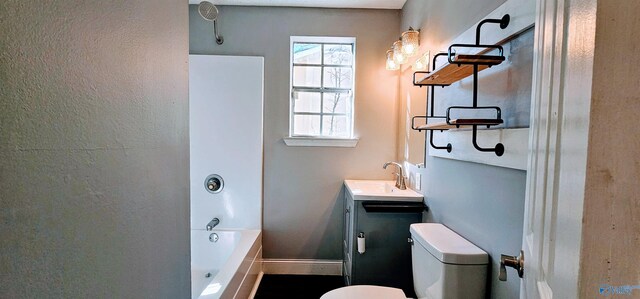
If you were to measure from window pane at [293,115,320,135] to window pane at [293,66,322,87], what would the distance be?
314mm

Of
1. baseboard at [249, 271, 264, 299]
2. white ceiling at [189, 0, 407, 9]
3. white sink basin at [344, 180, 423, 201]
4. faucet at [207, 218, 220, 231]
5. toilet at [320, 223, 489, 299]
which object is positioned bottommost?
baseboard at [249, 271, 264, 299]

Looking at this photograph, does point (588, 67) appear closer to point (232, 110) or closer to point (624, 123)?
point (624, 123)

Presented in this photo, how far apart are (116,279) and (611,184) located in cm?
90

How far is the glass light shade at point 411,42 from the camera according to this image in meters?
2.05

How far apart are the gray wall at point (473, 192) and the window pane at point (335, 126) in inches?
38.7

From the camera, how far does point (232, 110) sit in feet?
8.62

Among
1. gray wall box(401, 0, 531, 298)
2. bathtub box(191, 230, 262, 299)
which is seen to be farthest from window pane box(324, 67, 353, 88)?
bathtub box(191, 230, 262, 299)

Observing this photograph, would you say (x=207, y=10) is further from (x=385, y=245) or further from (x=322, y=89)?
(x=385, y=245)

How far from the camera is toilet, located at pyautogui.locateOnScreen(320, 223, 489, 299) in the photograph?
120 cm

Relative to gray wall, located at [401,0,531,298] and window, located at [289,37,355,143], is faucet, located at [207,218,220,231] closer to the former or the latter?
window, located at [289,37,355,143]

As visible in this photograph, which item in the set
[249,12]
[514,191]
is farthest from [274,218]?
[514,191]

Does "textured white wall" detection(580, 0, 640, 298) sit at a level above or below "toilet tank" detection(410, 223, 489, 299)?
above

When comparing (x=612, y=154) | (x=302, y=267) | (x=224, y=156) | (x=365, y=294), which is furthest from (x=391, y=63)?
(x=612, y=154)

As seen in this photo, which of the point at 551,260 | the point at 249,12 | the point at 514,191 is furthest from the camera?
the point at 249,12
